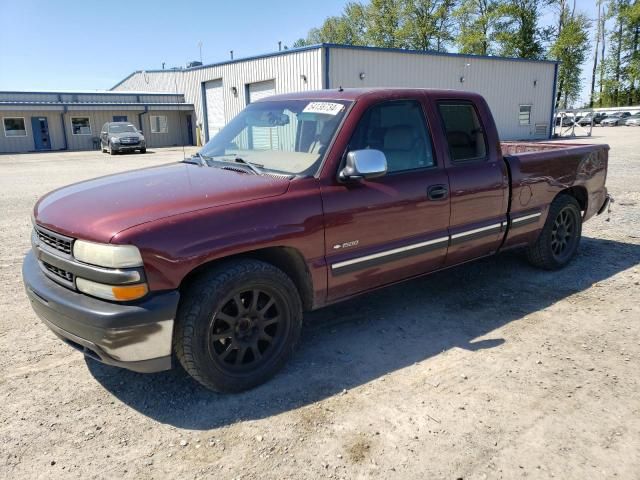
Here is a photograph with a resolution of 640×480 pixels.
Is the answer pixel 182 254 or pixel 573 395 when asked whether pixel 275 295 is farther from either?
pixel 573 395

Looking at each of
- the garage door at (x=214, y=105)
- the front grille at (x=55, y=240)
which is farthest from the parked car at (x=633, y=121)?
the front grille at (x=55, y=240)

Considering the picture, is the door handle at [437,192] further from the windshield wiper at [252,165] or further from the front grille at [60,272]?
the front grille at [60,272]

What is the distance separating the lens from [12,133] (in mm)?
33406

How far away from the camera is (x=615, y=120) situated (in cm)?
4825

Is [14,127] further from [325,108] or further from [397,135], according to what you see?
[397,135]

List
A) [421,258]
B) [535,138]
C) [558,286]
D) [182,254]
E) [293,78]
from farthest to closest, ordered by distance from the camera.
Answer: [535,138], [293,78], [558,286], [421,258], [182,254]

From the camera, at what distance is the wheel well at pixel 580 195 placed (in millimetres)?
5535

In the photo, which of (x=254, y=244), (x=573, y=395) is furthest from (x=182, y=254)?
(x=573, y=395)

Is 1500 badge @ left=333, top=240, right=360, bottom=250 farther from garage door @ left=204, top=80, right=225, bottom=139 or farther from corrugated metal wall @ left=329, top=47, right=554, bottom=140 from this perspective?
garage door @ left=204, top=80, right=225, bottom=139

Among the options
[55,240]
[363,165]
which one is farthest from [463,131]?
[55,240]

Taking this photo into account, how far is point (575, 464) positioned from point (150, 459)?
219 centimetres

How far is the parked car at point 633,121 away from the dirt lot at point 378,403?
5106cm

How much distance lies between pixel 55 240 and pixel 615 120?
55.6 metres

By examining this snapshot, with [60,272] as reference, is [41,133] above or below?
above
